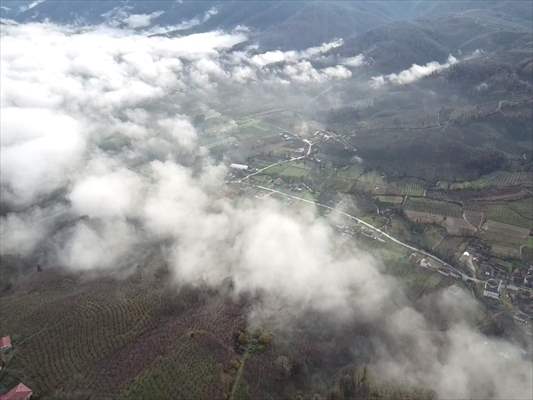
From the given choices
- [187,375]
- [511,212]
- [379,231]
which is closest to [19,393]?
[187,375]

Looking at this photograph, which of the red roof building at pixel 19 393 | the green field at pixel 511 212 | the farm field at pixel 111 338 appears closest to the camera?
the red roof building at pixel 19 393

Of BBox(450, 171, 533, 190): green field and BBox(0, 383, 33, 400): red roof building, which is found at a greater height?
BBox(0, 383, 33, 400): red roof building

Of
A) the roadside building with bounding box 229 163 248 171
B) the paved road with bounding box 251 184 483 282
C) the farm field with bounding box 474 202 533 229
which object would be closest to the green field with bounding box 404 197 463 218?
the farm field with bounding box 474 202 533 229

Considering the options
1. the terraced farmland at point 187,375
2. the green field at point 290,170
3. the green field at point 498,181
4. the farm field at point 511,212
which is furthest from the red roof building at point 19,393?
the green field at point 498,181

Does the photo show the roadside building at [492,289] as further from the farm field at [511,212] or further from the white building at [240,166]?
the white building at [240,166]

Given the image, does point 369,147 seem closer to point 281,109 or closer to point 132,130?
point 281,109

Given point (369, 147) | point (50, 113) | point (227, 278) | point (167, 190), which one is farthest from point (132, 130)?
point (227, 278)

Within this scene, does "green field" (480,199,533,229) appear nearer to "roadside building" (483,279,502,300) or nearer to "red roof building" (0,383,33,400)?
"roadside building" (483,279,502,300)

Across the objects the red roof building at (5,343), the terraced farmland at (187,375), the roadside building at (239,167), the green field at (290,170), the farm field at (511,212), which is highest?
the red roof building at (5,343)

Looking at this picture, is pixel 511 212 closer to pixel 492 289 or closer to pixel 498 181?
pixel 498 181
